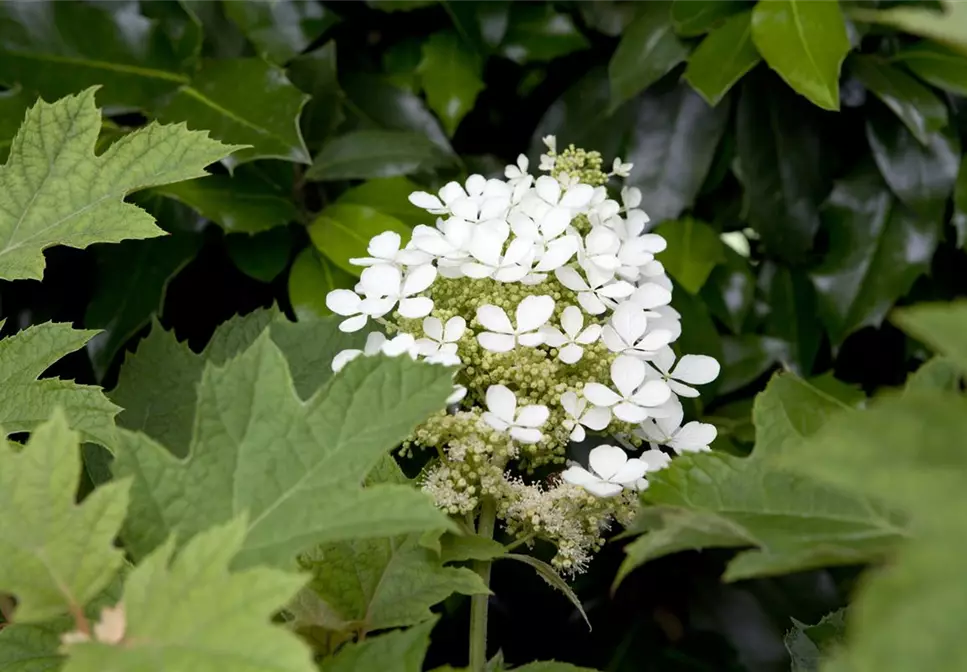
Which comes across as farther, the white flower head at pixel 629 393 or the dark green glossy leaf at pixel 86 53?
the dark green glossy leaf at pixel 86 53

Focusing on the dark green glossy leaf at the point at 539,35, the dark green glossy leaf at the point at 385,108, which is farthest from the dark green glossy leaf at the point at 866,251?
the dark green glossy leaf at the point at 385,108

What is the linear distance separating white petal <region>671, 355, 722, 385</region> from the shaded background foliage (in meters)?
0.40

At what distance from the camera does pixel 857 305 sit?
0.97 m

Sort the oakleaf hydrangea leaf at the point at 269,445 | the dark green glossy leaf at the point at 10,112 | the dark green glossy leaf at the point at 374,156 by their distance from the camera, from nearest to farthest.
A: the oakleaf hydrangea leaf at the point at 269,445 → the dark green glossy leaf at the point at 10,112 → the dark green glossy leaf at the point at 374,156

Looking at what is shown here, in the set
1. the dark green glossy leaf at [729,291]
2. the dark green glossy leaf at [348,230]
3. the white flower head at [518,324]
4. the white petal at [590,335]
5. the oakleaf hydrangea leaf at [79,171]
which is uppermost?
the oakleaf hydrangea leaf at [79,171]

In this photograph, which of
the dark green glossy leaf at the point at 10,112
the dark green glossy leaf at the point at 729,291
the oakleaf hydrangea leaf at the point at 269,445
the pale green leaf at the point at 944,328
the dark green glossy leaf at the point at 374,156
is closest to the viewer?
the pale green leaf at the point at 944,328

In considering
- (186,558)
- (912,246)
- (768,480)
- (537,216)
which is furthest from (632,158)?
(186,558)

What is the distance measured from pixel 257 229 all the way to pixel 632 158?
411 millimetres

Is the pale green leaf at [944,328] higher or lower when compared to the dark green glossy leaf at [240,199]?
higher

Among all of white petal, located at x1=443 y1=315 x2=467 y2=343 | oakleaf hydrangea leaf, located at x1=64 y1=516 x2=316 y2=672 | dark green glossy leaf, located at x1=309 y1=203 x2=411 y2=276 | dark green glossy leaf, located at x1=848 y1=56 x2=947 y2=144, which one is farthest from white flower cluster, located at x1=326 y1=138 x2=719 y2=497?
dark green glossy leaf, located at x1=848 y1=56 x2=947 y2=144

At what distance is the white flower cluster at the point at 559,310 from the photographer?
0.42 metres

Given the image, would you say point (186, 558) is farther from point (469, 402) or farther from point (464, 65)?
point (464, 65)

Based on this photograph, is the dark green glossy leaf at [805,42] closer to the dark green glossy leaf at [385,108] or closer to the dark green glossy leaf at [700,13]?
the dark green glossy leaf at [700,13]

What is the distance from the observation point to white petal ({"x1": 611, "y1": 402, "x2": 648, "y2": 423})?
42 centimetres
